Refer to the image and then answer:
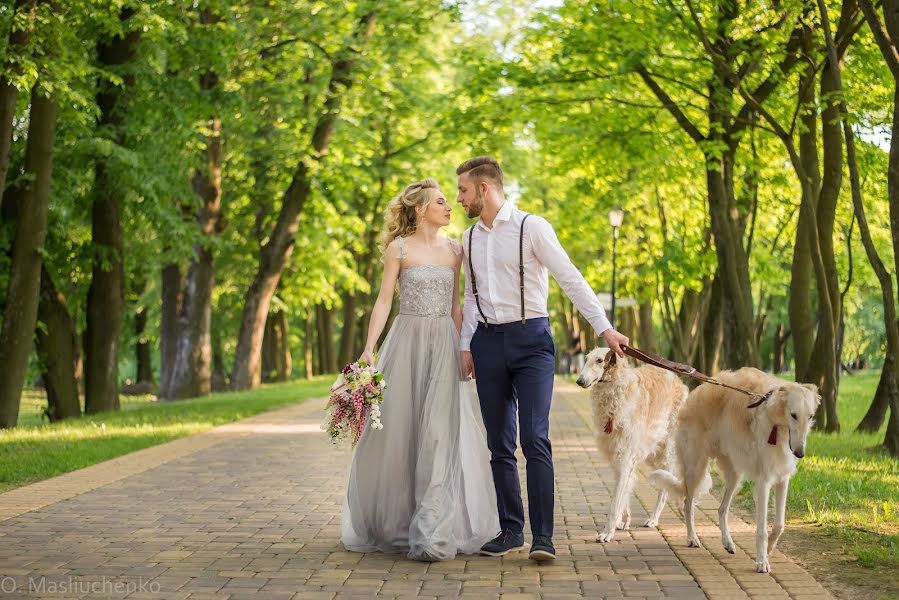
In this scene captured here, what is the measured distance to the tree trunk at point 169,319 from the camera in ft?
98.3

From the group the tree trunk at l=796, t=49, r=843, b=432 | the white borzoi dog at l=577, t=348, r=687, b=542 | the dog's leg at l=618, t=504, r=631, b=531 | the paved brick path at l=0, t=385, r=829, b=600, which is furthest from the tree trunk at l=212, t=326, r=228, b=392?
the white borzoi dog at l=577, t=348, r=687, b=542

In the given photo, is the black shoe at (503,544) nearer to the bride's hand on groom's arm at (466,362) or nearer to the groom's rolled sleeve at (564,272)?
the bride's hand on groom's arm at (466,362)

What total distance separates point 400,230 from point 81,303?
630 inches

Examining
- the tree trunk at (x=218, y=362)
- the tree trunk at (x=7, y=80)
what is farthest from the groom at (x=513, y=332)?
the tree trunk at (x=218, y=362)

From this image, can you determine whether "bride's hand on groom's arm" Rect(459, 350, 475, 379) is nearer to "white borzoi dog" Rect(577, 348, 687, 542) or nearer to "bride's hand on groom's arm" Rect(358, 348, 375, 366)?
"bride's hand on groom's arm" Rect(358, 348, 375, 366)

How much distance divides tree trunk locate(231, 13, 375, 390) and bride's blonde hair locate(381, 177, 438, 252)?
18.0 meters

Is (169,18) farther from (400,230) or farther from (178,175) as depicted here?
(400,230)

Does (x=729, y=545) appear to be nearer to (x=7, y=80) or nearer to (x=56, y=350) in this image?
(x=7, y=80)

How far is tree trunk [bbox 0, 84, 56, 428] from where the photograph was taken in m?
16.5

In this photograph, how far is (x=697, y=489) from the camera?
26.4 ft

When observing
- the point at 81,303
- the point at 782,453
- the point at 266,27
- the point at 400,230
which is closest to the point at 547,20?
the point at 266,27

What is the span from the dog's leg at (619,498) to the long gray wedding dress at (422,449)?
0.84m

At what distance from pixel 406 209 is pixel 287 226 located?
69.7ft

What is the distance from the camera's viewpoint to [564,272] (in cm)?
729
